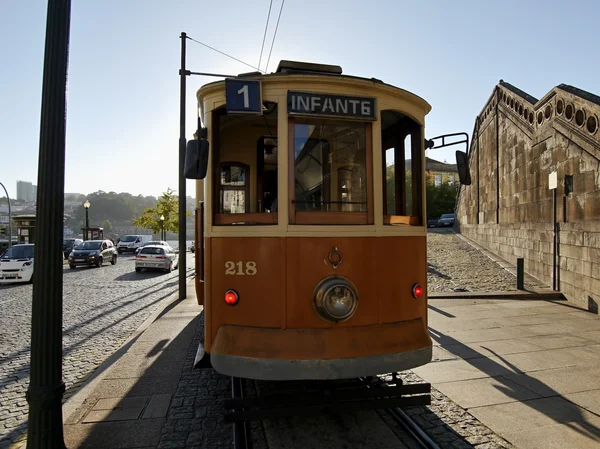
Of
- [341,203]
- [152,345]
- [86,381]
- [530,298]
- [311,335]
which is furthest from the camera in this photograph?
[530,298]

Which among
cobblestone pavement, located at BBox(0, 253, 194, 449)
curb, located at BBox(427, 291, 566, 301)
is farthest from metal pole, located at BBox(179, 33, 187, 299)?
curb, located at BBox(427, 291, 566, 301)

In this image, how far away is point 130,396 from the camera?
4.60 m

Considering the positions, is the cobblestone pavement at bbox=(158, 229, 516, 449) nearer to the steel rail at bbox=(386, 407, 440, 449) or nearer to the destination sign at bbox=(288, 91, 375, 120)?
the steel rail at bbox=(386, 407, 440, 449)

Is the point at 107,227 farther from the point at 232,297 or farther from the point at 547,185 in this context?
the point at 232,297

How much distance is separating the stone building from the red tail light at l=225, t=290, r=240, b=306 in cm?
804

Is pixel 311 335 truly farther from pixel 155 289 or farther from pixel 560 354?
pixel 155 289

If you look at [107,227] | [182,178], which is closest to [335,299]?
[182,178]

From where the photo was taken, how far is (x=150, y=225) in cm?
4828

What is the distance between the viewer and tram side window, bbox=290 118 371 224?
11.6 feet

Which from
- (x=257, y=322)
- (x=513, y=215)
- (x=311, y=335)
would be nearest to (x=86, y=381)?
(x=257, y=322)

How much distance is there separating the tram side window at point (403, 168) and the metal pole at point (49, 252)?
9.27 feet

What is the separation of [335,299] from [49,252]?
2239mm

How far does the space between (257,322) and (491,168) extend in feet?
53.3

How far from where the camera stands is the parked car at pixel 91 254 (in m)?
21.2
